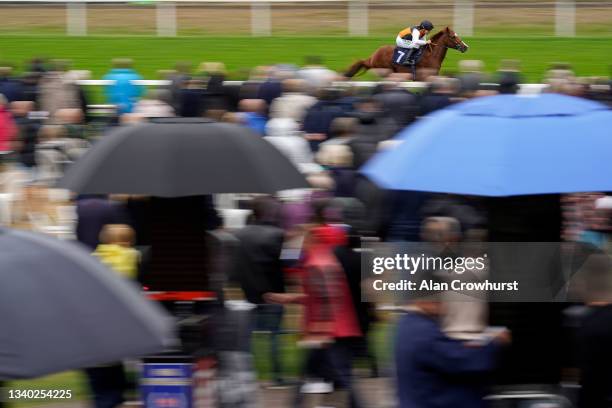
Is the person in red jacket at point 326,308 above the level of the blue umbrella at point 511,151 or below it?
below

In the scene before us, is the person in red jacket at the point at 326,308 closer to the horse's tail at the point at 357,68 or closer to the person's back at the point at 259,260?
the person's back at the point at 259,260

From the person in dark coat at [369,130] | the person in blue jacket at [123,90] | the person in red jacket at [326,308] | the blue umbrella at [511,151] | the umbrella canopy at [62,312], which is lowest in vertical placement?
the person in red jacket at [326,308]

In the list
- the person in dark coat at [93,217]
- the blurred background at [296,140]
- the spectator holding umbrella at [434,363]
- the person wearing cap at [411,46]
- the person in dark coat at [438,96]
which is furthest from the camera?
the person wearing cap at [411,46]

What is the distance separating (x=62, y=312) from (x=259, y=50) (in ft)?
77.3

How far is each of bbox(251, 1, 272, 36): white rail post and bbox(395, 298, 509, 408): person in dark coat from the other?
24.5 metres

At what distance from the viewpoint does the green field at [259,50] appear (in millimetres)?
26078

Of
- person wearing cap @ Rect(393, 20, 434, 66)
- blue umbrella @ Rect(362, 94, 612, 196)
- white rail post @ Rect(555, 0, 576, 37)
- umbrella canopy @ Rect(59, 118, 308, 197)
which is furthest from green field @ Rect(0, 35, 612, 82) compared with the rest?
blue umbrella @ Rect(362, 94, 612, 196)

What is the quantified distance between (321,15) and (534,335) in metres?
25.8

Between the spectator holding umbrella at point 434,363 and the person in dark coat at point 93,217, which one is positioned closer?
the spectator holding umbrella at point 434,363

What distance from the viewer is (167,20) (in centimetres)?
3072

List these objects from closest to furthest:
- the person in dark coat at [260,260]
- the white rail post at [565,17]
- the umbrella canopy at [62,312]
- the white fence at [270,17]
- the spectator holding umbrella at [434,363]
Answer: the umbrella canopy at [62,312] < the spectator holding umbrella at [434,363] < the person in dark coat at [260,260] < the white rail post at [565,17] < the white fence at [270,17]

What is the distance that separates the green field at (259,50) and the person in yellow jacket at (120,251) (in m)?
16.9

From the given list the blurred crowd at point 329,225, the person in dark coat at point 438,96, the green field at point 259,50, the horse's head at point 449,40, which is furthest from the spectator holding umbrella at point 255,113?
the green field at point 259,50

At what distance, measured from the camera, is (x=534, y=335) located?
273 inches
